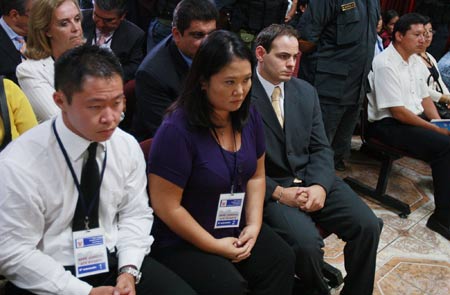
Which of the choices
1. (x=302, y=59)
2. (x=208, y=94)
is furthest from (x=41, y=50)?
(x=302, y=59)

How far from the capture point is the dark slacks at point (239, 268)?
1.53m

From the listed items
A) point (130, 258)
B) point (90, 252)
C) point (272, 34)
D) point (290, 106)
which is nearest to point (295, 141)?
point (290, 106)

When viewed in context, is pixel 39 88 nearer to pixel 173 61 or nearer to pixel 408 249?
pixel 173 61

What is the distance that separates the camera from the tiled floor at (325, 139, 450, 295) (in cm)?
236

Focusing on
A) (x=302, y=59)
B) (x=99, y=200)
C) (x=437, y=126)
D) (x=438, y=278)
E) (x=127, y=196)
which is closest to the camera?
(x=99, y=200)

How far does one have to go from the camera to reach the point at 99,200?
141cm

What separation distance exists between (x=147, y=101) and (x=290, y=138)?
73cm

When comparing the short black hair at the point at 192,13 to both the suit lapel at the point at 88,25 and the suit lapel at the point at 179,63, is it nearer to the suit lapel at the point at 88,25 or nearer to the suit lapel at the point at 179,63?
the suit lapel at the point at 179,63

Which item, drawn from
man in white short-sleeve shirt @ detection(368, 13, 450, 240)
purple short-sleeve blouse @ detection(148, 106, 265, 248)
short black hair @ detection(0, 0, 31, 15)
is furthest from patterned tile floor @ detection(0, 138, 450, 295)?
short black hair @ detection(0, 0, 31, 15)

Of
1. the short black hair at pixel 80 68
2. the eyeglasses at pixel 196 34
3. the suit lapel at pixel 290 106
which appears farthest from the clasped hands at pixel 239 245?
the eyeglasses at pixel 196 34

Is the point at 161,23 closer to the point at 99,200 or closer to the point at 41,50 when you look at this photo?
the point at 41,50

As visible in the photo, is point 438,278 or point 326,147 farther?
point 438,278

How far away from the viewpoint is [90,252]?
1380mm

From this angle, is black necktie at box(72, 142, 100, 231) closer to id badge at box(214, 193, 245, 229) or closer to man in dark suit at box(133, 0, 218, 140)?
id badge at box(214, 193, 245, 229)
